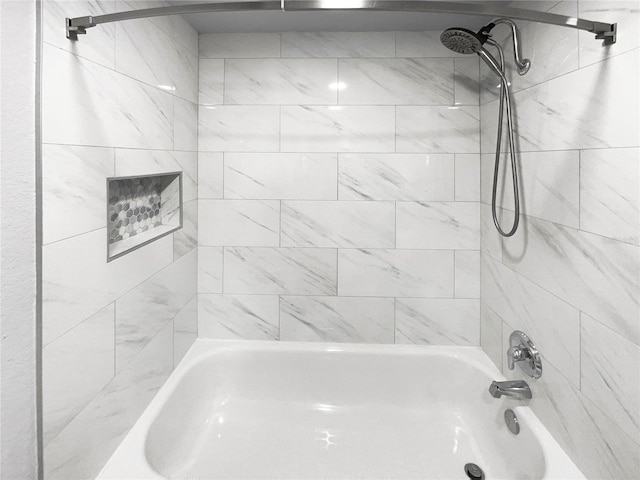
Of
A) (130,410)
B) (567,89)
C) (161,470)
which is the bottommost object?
(161,470)

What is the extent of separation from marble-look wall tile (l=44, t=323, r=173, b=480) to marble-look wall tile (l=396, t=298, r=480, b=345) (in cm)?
129

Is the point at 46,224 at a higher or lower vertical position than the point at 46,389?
higher

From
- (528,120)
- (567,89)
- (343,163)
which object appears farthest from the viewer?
(343,163)

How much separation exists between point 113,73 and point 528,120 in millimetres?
1633

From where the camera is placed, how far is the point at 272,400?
7.57 ft

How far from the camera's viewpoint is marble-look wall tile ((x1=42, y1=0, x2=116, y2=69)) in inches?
43.7

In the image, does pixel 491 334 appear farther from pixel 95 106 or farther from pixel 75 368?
pixel 95 106

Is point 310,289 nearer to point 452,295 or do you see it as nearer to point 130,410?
point 452,295

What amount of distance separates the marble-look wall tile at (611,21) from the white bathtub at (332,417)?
53.8 inches

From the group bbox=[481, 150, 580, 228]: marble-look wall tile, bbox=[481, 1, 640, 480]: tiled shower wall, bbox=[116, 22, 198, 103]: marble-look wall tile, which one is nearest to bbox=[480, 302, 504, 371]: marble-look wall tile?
bbox=[481, 1, 640, 480]: tiled shower wall

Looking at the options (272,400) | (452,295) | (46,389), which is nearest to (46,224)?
(46,389)

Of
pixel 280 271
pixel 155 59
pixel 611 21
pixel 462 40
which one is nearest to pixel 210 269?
pixel 280 271

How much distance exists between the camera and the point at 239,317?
2.36 m

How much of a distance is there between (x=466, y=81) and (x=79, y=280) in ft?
6.83
